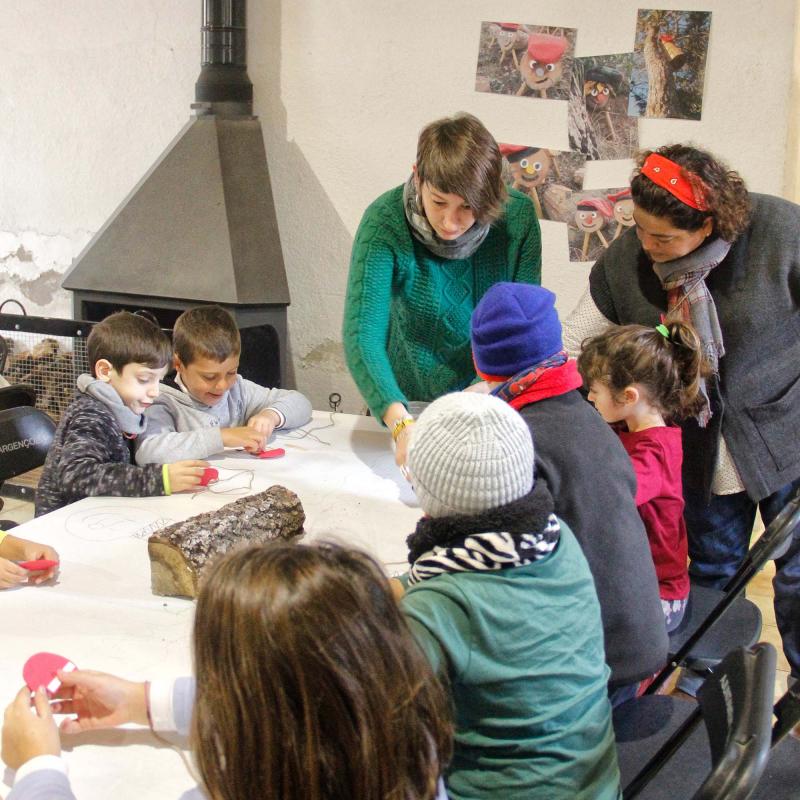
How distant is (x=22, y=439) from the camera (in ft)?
6.12

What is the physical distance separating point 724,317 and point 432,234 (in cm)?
68

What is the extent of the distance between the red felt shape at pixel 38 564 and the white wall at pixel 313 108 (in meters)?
2.58

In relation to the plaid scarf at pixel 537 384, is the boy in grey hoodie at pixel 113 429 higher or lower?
lower

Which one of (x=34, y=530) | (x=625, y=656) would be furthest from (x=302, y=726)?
(x=34, y=530)

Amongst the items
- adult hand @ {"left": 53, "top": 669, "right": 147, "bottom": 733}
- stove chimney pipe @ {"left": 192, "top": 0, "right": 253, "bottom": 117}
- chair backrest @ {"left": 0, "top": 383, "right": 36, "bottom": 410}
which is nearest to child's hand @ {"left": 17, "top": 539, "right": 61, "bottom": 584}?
adult hand @ {"left": 53, "top": 669, "right": 147, "bottom": 733}

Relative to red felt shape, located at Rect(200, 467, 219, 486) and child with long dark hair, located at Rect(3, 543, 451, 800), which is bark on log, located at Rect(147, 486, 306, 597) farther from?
child with long dark hair, located at Rect(3, 543, 451, 800)

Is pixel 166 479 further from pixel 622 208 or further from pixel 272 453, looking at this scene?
pixel 622 208

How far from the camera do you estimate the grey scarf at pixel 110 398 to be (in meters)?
2.06

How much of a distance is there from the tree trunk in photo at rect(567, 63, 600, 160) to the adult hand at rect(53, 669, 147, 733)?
290 cm

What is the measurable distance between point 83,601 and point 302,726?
80 centimetres

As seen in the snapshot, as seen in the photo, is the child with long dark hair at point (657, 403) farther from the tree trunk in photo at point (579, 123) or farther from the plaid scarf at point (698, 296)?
the tree trunk in photo at point (579, 123)

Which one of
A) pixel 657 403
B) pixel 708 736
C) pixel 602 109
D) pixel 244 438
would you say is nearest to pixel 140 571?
pixel 244 438

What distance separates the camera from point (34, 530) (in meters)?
1.78

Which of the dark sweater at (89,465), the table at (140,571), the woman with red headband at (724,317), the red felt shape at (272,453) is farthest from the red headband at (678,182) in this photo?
the dark sweater at (89,465)
